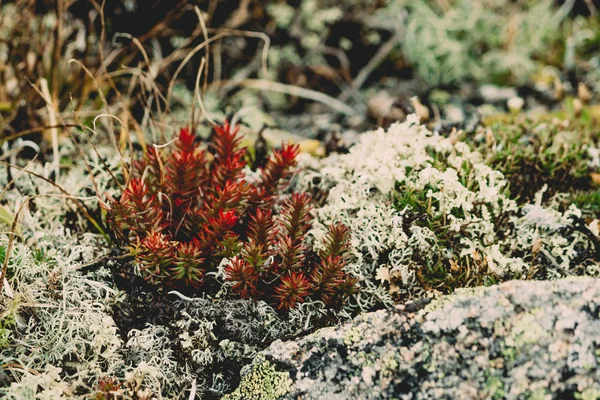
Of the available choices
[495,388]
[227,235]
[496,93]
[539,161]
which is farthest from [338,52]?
[495,388]

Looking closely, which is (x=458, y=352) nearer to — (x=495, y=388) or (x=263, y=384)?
(x=495, y=388)

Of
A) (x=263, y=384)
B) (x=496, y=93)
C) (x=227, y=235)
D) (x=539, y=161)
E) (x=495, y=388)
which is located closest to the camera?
(x=495, y=388)

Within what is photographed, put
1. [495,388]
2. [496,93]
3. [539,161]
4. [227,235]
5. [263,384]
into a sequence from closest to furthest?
1. [495,388]
2. [263,384]
3. [227,235]
4. [539,161]
5. [496,93]

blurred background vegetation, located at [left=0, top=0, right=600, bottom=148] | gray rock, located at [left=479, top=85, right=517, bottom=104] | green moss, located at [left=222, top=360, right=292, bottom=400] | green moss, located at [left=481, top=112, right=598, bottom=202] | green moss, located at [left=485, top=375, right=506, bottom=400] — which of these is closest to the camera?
green moss, located at [left=485, top=375, right=506, bottom=400]

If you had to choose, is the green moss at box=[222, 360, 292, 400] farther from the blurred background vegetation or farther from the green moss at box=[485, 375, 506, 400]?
the blurred background vegetation

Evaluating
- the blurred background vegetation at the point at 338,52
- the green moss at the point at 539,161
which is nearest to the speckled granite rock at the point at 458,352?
the green moss at the point at 539,161

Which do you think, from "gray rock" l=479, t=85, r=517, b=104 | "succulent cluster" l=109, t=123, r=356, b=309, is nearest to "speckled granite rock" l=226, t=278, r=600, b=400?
"succulent cluster" l=109, t=123, r=356, b=309

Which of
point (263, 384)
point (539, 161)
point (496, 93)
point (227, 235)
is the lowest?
point (263, 384)

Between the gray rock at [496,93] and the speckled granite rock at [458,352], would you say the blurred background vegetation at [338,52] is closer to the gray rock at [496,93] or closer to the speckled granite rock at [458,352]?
the gray rock at [496,93]
